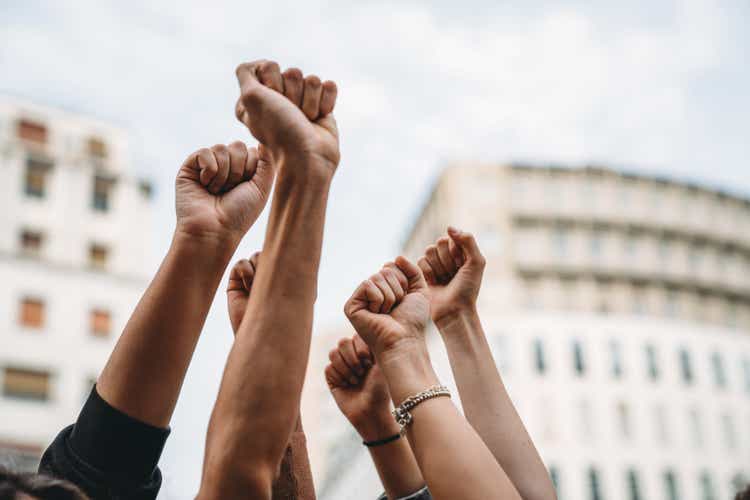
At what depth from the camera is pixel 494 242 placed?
139ft

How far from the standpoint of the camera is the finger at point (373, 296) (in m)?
1.90

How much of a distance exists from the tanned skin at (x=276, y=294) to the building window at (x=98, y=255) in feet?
94.6

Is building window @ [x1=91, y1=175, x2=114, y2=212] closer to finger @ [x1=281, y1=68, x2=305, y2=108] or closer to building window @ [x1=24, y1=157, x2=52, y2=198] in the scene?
building window @ [x1=24, y1=157, x2=52, y2=198]

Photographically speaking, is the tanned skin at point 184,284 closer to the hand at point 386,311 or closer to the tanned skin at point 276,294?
the tanned skin at point 276,294

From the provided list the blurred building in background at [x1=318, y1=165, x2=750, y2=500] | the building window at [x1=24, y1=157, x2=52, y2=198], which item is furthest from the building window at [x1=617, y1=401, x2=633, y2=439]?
the building window at [x1=24, y1=157, x2=52, y2=198]

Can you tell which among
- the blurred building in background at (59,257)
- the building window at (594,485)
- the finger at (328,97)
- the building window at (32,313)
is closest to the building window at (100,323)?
the blurred building in background at (59,257)

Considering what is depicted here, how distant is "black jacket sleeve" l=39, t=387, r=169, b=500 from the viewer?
1559 mm

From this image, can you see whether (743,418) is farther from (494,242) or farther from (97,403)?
(97,403)

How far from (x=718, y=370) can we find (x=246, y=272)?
42606mm

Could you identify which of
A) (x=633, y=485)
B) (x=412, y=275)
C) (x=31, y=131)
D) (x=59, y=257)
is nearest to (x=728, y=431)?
(x=633, y=485)

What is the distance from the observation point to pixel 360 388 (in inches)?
94.3

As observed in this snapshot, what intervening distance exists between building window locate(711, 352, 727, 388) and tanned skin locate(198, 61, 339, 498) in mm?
42639

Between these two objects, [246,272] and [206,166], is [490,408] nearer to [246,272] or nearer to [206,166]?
[246,272]

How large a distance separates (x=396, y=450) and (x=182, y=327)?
923 mm
